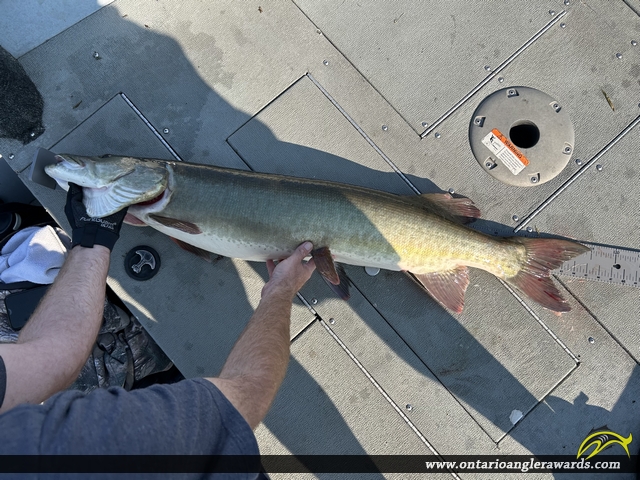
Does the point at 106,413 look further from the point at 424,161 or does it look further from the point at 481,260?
the point at 424,161

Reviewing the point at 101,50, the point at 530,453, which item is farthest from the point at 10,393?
the point at 530,453

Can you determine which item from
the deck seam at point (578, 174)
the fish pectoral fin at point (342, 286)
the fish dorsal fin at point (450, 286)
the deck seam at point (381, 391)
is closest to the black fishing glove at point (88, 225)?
the fish pectoral fin at point (342, 286)

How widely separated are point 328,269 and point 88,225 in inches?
64.2

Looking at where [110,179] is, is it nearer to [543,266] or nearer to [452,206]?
[452,206]

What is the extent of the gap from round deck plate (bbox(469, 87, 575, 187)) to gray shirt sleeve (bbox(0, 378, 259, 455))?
276cm

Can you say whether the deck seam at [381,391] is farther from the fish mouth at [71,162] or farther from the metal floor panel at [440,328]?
the fish mouth at [71,162]

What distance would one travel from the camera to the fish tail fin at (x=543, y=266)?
3131mm

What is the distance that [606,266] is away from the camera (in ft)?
10.8

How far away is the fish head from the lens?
2883 mm

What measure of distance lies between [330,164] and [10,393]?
8.11 ft

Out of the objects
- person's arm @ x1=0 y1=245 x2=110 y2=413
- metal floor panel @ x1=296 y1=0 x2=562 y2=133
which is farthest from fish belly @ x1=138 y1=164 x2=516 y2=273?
metal floor panel @ x1=296 y1=0 x2=562 y2=133

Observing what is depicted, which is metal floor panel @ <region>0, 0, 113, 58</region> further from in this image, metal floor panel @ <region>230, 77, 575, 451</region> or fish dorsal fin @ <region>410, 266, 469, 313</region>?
fish dorsal fin @ <region>410, 266, 469, 313</region>

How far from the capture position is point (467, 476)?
315 cm

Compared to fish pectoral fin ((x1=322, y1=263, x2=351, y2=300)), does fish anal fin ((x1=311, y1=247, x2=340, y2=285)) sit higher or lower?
higher
